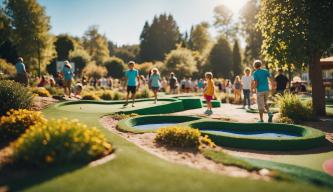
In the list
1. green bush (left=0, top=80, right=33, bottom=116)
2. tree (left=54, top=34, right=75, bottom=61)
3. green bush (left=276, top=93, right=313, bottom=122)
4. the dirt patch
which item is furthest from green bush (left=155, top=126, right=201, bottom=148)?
tree (left=54, top=34, right=75, bottom=61)

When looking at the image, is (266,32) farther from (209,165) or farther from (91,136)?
(91,136)

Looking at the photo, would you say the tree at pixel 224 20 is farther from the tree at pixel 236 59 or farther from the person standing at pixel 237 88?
the person standing at pixel 237 88

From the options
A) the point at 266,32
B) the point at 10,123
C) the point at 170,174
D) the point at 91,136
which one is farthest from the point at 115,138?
the point at 266,32

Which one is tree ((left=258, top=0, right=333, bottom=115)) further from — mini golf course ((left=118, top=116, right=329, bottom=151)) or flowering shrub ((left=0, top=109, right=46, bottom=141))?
flowering shrub ((left=0, top=109, right=46, bottom=141))

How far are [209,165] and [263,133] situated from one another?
5.06 m

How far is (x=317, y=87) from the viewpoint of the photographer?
14516 mm

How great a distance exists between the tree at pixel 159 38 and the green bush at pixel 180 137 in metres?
72.0

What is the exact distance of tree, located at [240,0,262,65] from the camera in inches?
2060

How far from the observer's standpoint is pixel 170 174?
16.3 ft

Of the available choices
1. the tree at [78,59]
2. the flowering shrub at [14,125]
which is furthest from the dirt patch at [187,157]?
the tree at [78,59]

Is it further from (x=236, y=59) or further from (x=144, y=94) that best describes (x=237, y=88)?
(x=236, y=59)

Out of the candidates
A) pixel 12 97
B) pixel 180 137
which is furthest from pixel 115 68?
pixel 180 137

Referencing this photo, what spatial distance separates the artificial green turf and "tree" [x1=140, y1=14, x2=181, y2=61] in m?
74.8

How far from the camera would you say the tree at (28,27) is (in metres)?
42.5
